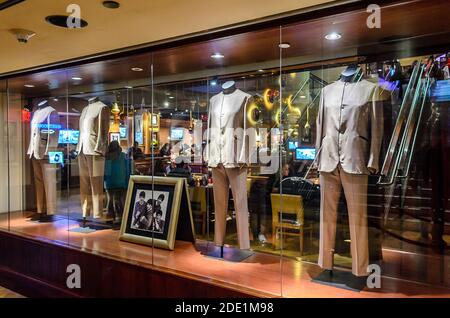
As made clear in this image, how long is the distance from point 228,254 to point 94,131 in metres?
2.19

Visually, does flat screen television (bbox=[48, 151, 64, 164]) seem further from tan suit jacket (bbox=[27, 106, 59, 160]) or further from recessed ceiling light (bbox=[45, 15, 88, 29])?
recessed ceiling light (bbox=[45, 15, 88, 29])

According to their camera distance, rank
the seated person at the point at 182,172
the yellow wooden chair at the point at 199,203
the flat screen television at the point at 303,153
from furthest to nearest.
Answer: the seated person at the point at 182,172 < the yellow wooden chair at the point at 199,203 < the flat screen television at the point at 303,153

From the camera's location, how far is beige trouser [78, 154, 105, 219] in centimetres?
422

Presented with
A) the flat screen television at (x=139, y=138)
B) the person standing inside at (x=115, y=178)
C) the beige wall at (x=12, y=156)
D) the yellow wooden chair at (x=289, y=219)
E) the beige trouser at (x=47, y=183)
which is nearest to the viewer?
the yellow wooden chair at (x=289, y=219)

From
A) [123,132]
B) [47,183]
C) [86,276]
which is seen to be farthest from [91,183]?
[86,276]

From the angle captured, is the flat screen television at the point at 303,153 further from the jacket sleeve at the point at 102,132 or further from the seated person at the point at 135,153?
the jacket sleeve at the point at 102,132

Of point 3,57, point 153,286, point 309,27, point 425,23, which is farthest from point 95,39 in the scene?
point 425,23

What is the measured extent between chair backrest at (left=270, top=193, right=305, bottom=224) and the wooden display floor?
48 cm

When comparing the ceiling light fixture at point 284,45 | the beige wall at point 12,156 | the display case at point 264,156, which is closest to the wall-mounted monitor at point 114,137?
the display case at point 264,156

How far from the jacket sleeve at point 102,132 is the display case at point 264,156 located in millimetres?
20

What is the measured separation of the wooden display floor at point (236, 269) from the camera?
Answer: 247 centimetres

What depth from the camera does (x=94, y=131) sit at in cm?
415

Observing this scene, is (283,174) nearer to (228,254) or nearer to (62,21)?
(228,254)

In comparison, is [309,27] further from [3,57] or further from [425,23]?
[3,57]
